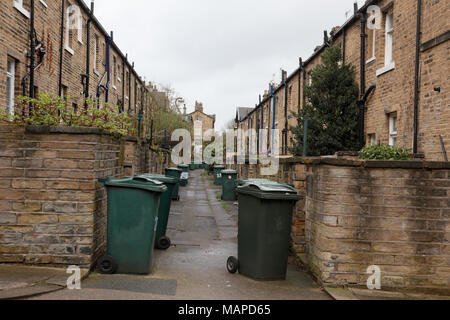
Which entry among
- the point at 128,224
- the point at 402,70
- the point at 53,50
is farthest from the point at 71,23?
the point at 128,224

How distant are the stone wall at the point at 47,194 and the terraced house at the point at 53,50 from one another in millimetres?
876

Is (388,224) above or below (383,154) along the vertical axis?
below

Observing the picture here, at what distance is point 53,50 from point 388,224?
1135 cm

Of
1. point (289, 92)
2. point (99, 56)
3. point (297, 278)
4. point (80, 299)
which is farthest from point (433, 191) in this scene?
point (289, 92)

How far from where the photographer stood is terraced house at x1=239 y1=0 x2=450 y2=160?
9875mm

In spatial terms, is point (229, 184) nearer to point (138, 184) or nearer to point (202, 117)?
point (138, 184)

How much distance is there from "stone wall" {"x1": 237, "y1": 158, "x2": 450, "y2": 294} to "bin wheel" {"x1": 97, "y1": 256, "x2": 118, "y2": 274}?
269 cm

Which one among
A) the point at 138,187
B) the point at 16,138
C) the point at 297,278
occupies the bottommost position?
the point at 297,278

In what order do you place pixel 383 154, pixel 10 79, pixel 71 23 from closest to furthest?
pixel 383 154 < pixel 10 79 < pixel 71 23

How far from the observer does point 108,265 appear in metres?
5.64

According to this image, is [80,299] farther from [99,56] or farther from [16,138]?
[99,56]

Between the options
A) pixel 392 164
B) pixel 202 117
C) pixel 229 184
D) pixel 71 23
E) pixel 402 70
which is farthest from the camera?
pixel 202 117
